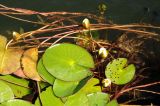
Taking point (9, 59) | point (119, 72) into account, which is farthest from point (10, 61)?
point (119, 72)

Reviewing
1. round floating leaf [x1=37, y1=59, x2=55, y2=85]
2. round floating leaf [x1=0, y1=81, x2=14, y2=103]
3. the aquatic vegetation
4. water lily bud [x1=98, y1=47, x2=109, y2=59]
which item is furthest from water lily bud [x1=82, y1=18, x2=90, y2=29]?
round floating leaf [x1=0, y1=81, x2=14, y2=103]

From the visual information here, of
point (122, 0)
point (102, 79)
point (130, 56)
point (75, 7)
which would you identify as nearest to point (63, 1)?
point (75, 7)

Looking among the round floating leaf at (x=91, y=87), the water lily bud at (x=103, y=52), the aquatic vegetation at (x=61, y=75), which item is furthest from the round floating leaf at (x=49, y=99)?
the water lily bud at (x=103, y=52)

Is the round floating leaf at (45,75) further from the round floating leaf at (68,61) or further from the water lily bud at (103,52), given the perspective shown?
the water lily bud at (103,52)

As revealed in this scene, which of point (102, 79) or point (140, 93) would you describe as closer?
point (102, 79)

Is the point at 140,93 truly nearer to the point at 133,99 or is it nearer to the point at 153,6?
the point at 133,99

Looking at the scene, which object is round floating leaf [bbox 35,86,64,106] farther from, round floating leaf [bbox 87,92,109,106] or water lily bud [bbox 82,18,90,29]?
water lily bud [bbox 82,18,90,29]
